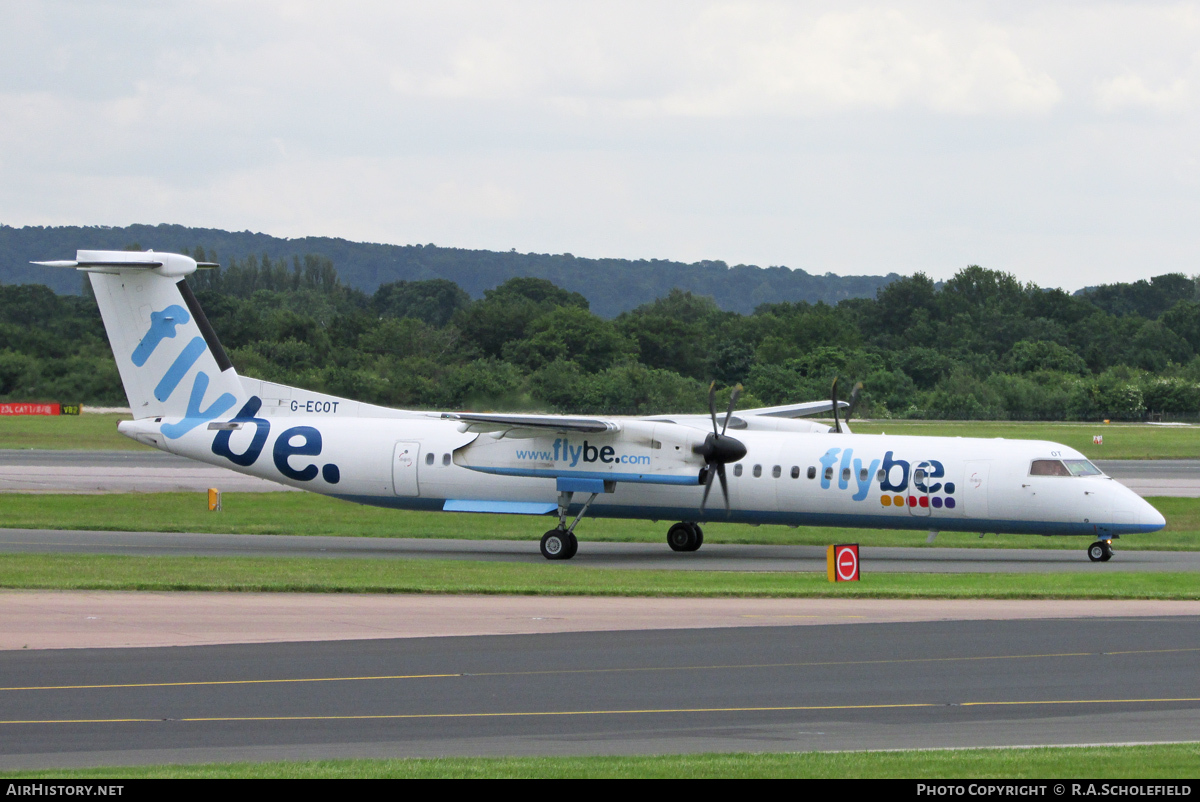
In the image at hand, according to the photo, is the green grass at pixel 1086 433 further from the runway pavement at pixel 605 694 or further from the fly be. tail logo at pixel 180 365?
the runway pavement at pixel 605 694

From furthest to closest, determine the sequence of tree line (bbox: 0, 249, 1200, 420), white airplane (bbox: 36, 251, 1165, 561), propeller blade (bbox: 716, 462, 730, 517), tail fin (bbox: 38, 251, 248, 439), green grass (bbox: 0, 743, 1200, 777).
→ tree line (bbox: 0, 249, 1200, 420) < tail fin (bbox: 38, 251, 248, 439) < propeller blade (bbox: 716, 462, 730, 517) < white airplane (bbox: 36, 251, 1165, 561) < green grass (bbox: 0, 743, 1200, 777)

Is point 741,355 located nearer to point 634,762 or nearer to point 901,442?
point 901,442

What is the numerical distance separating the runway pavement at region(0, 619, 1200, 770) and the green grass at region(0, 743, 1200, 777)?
1.49 feet

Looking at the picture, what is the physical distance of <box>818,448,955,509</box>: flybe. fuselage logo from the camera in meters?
27.3

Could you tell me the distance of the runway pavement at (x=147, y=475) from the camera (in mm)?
43625

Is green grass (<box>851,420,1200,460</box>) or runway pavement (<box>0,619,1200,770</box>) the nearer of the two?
runway pavement (<box>0,619,1200,770</box>)

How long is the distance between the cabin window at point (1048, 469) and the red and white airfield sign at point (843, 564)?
6085 millimetres

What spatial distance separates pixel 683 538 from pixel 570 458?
351cm

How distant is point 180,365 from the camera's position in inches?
1196

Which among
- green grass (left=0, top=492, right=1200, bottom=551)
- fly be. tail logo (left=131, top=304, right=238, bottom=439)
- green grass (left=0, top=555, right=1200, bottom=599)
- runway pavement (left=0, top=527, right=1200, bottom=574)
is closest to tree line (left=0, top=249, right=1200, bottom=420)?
green grass (left=0, top=492, right=1200, bottom=551)

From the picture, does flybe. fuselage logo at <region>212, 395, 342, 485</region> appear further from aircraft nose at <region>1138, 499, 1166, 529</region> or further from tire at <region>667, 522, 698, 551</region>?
aircraft nose at <region>1138, 499, 1166, 529</region>

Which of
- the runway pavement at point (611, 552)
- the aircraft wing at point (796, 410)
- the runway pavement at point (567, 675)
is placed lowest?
the runway pavement at point (611, 552)

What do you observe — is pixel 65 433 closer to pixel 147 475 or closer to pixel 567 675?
pixel 147 475

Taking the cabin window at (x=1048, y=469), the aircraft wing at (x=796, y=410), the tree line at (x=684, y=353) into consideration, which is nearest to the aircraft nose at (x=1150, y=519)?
the cabin window at (x=1048, y=469)
